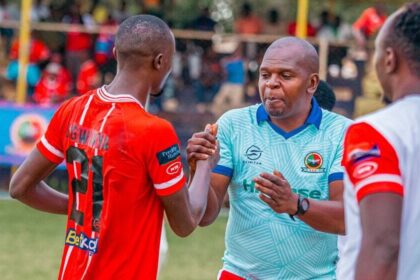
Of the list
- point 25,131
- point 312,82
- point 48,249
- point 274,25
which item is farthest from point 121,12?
point 312,82

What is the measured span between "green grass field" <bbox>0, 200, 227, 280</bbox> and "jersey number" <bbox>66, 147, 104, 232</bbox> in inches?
249

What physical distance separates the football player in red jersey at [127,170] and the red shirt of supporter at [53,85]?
13.0 meters

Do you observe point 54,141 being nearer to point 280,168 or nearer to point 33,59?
point 280,168

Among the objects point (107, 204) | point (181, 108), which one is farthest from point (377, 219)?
point (181, 108)

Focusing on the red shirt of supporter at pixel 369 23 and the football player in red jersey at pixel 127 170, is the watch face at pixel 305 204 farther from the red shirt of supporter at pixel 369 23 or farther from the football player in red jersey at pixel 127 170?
the red shirt of supporter at pixel 369 23

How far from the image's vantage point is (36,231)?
14289 mm

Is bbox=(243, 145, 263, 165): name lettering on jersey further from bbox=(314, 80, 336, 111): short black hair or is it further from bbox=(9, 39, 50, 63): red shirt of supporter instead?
bbox=(9, 39, 50, 63): red shirt of supporter

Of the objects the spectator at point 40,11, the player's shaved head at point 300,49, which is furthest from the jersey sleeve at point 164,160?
the spectator at point 40,11

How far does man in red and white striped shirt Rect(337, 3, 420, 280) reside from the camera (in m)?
3.53

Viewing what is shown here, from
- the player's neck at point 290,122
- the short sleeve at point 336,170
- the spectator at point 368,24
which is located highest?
the spectator at point 368,24

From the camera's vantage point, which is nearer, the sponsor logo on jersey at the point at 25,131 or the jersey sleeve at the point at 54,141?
the jersey sleeve at the point at 54,141

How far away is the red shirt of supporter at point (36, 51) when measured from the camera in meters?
18.8

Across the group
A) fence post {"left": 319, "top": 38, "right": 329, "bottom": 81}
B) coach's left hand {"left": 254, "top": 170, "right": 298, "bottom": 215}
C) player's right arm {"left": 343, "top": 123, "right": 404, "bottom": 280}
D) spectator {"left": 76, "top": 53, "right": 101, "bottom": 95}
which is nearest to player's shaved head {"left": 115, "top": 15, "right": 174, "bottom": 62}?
coach's left hand {"left": 254, "top": 170, "right": 298, "bottom": 215}

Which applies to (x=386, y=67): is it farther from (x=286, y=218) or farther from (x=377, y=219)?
(x=286, y=218)
